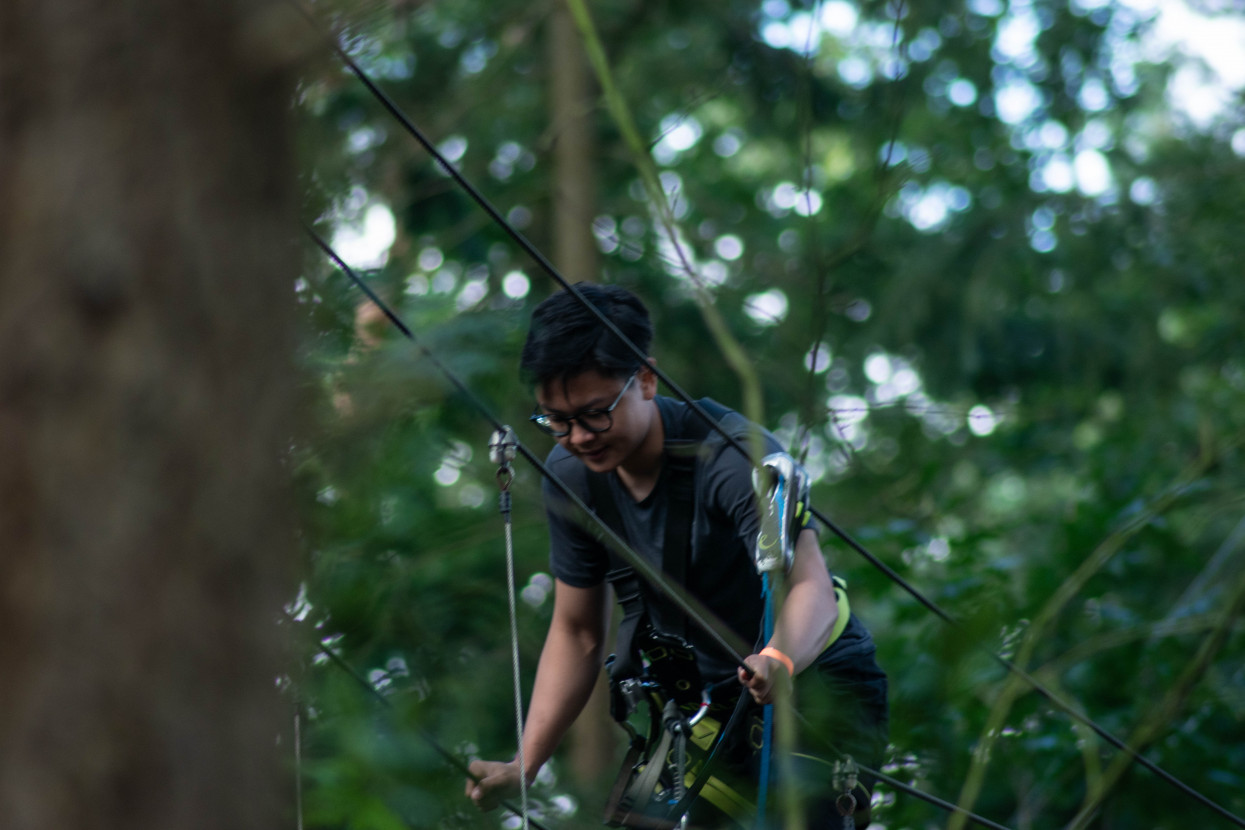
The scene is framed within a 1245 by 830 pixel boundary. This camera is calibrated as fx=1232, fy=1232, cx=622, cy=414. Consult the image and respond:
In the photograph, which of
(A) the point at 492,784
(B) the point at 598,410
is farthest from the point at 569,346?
(A) the point at 492,784

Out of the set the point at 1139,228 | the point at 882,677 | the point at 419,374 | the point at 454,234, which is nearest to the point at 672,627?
the point at 882,677

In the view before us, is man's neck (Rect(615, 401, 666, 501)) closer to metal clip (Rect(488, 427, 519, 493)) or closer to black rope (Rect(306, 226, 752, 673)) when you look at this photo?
black rope (Rect(306, 226, 752, 673))

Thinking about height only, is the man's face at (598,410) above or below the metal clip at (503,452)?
below

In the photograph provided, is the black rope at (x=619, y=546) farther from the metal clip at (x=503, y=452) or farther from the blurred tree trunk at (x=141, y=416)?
the blurred tree trunk at (x=141, y=416)

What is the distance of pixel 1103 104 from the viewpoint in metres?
7.74

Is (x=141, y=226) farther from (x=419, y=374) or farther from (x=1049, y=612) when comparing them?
(x=1049, y=612)

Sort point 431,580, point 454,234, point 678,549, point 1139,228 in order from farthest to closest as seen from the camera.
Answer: point 1139,228 → point 454,234 → point 431,580 → point 678,549

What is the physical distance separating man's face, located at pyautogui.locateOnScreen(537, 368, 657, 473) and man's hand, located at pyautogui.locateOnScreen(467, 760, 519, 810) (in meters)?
0.64

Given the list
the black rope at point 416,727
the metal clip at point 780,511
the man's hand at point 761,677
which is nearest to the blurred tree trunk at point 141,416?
the black rope at point 416,727

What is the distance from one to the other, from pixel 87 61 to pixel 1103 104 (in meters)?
7.76

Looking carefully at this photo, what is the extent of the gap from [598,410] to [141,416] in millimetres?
1589

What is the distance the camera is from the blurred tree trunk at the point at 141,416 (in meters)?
0.93

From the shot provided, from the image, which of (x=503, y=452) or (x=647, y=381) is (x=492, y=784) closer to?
(x=503, y=452)

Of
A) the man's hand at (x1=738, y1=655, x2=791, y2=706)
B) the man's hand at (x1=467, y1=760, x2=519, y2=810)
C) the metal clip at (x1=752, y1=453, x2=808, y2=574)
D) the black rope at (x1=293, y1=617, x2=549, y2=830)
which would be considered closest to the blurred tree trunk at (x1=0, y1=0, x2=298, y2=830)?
the black rope at (x1=293, y1=617, x2=549, y2=830)
